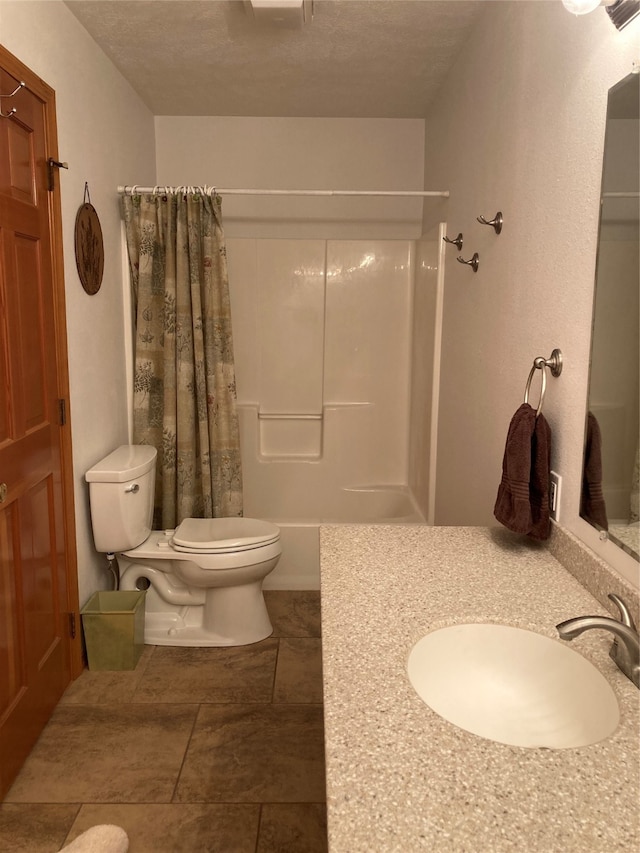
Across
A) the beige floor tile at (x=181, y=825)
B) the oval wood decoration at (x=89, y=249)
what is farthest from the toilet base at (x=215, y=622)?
the oval wood decoration at (x=89, y=249)

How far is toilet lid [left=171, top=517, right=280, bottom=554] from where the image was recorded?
8.62 ft

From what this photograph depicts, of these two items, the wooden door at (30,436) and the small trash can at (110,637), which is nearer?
the wooden door at (30,436)

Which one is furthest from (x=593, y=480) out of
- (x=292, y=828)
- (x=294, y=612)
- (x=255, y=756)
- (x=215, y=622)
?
(x=294, y=612)

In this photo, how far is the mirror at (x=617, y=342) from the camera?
120cm

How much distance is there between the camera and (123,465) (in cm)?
256

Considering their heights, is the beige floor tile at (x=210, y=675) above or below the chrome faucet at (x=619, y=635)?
below

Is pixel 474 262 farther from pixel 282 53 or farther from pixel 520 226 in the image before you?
pixel 282 53

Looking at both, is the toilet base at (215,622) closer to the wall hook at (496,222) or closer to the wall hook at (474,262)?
the wall hook at (474,262)

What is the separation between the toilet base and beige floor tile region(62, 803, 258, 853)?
926 mm

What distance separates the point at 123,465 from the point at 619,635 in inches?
78.3

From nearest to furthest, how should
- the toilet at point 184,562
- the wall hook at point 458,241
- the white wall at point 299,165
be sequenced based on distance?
the toilet at point 184,562, the wall hook at point 458,241, the white wall at point 299,165

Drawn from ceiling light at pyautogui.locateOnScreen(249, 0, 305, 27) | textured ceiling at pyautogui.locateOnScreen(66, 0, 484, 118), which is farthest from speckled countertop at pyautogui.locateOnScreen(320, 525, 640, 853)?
textured ceiling at pyautogui.locateOnScreen(66, 0, 484, 118)

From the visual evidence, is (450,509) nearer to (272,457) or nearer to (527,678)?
(272,457)

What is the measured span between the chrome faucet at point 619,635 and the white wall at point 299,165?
3.09m
